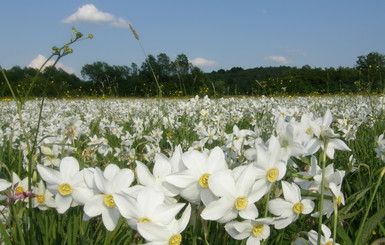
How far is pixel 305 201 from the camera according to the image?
3.75 feet

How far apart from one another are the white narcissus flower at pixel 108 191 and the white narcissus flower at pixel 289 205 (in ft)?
1.62

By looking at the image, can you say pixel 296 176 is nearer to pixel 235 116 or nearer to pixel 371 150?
pixel 371 150

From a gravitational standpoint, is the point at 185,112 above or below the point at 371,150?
above

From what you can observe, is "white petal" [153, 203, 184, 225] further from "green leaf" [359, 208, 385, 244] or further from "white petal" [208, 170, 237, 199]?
"green leaf" [359, 208, 385, 244]

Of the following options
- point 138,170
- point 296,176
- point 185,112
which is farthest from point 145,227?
point 185,112

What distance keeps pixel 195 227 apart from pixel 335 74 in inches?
1457

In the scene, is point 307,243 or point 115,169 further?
point 307,243

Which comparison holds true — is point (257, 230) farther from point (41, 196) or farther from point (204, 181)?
point (41, 196)

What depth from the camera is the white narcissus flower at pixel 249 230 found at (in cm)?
107

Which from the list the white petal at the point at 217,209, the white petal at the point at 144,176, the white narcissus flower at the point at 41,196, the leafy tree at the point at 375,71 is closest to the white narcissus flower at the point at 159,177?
the white petal at the point at 144,176

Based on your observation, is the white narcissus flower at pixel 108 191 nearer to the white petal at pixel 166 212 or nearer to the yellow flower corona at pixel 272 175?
the white petal at pixel 166 212

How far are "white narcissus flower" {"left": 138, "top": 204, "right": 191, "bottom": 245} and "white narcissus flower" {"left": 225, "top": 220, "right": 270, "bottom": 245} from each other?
193mm

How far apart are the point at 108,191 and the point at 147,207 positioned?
6.2 inches

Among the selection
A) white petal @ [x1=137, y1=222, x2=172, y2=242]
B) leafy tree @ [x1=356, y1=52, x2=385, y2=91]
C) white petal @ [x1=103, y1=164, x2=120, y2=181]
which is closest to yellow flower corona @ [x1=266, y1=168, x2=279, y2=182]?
white petal @ [x1=137, y1=222, x2=172, y2=242]
